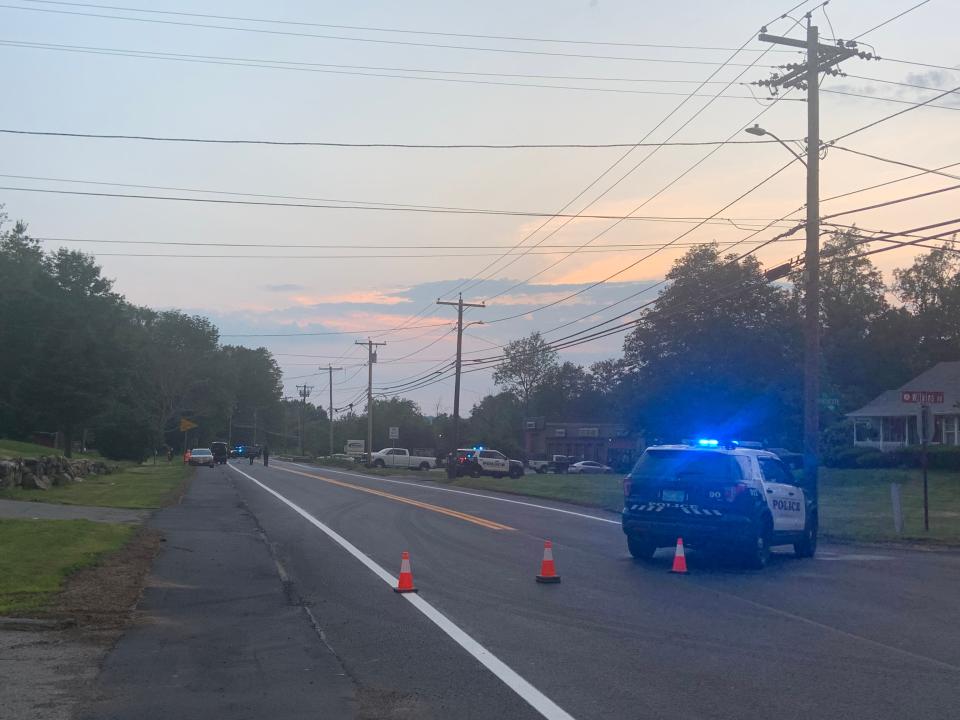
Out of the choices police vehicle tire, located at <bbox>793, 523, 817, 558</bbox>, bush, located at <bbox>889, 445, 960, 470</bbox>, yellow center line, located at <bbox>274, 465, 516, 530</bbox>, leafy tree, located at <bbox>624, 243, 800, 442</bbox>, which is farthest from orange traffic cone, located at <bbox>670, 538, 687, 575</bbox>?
bush, located at <bbox>889, 445, 960, 470</bbox>

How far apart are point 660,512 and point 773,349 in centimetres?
3523

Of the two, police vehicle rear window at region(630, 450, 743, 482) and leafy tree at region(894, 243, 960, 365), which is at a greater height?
leafy tree at region(894, 243, 960, 365)

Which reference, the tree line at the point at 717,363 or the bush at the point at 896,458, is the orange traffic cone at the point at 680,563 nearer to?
the tree line at the point at 717,363

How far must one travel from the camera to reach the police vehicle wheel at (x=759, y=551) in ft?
50.8

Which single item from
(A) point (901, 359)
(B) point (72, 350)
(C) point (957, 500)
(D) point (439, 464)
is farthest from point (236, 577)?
(A) point (901, 359)

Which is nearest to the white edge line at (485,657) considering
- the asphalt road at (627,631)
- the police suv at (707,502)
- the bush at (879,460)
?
the asphalt road at (627,631)

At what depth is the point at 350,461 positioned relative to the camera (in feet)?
281

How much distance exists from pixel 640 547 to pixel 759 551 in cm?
185

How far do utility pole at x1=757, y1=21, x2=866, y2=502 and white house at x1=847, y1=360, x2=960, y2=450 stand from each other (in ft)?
94.8

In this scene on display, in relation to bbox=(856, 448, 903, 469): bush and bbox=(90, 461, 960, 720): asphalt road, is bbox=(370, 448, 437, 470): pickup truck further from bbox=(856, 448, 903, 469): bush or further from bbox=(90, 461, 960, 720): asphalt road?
bbox=(90, 461, 960, 720): asphalt road

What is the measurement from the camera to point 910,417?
57.7 m

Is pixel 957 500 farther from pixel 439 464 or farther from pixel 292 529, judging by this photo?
pixel 439 464

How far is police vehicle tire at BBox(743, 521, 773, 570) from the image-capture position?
15.5 m

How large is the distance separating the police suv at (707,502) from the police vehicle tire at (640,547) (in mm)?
16
